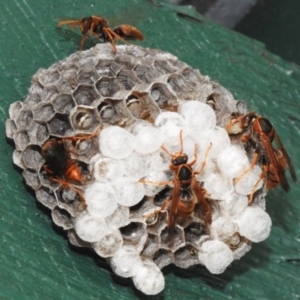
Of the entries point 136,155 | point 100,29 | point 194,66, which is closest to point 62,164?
point 136,155

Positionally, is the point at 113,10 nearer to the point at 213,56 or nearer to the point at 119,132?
the point at 213,56

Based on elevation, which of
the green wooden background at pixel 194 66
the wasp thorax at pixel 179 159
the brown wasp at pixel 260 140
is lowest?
the green wooden background at pixel 194 66

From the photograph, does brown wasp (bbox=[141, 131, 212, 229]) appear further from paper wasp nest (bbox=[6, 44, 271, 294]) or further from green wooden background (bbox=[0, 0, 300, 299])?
green wooden background (bbox=[0, 0, 300, 299])

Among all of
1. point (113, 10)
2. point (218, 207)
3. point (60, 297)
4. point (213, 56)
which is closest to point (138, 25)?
point (113, 10)

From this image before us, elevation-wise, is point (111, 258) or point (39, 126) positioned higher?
point (39, 126)

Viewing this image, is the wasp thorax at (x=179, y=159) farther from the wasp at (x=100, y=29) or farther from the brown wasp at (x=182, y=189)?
the wasp at (x=100, y=29)

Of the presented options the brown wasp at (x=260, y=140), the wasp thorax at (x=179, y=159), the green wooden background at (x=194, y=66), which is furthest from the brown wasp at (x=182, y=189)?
the green wooden background at (x=194, y=66)

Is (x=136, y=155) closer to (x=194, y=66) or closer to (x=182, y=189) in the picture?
(x=182, y=189)
